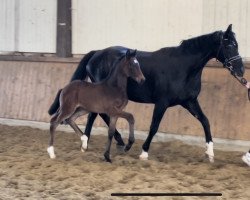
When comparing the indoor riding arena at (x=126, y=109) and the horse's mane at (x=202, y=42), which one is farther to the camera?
the horse's mane at (x=202, y=42)

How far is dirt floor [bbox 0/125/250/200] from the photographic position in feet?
16.4

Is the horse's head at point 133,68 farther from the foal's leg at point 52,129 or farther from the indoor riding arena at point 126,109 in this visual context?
the foal's leg at point 52,129

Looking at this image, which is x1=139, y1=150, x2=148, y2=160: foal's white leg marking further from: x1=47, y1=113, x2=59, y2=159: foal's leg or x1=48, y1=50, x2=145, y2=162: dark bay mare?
x1=47, y1=113, x2=59, y2=159: foal's leg

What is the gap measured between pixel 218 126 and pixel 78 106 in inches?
85.0

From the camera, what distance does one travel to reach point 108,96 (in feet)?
19.9

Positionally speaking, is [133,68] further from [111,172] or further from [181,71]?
[111,172]

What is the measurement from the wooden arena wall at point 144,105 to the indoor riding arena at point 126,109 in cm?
2

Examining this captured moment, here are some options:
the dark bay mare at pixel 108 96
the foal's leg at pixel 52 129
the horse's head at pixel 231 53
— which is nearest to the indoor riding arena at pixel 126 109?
the horse's head at pixel 231 53

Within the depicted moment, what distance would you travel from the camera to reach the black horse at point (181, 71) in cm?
598

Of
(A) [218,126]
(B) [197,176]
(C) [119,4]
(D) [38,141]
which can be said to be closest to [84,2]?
(C) [119,4]

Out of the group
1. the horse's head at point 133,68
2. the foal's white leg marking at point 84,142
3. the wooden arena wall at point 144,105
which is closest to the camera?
the horse's head at point 133,68

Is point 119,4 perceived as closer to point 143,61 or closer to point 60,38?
point 60,38

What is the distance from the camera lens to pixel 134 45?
8734 mm

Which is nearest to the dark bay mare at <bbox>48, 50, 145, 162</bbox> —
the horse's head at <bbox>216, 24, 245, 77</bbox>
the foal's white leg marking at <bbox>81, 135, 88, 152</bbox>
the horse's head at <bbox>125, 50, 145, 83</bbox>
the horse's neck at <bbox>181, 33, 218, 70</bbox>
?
the horse's head at <bbox>125, 50, 145, 83</bbox>
